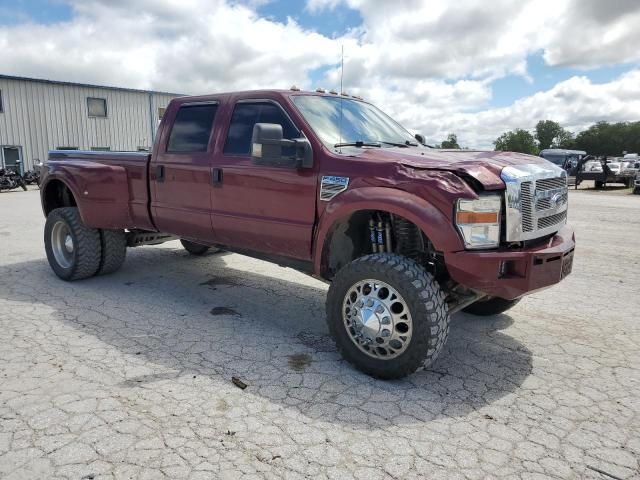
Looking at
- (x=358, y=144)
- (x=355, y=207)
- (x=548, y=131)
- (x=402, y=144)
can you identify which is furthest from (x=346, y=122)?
(x=548, y=131)

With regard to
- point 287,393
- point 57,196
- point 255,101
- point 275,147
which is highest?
point 255,101

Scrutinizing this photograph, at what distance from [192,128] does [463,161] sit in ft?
8.88

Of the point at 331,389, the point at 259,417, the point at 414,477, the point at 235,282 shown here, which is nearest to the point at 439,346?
the point at 331,389

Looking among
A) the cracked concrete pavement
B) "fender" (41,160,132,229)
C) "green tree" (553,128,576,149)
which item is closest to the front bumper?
the cracked concrete pavement

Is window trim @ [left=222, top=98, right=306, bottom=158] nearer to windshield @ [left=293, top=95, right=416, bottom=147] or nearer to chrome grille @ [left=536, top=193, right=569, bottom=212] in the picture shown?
windshield @ [left=293, top=95, right=416, bottom=147]

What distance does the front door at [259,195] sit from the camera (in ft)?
12.7

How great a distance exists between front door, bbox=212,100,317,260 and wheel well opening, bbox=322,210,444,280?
0.67 feet

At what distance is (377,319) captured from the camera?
3.33 meters

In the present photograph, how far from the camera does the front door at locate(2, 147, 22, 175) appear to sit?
2359 cm

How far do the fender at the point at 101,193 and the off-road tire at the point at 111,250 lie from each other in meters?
0.32

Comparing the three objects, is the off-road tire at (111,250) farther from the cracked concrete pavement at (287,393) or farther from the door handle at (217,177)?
the door handle at (217,177)

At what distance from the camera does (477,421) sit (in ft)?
9.43

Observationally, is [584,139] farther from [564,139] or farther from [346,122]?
[346,122]

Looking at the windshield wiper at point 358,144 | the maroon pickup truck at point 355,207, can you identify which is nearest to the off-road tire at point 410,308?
the maroon pickup truck at point 355,207
